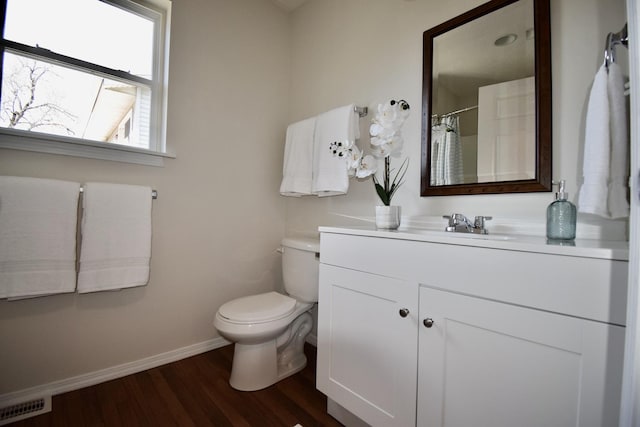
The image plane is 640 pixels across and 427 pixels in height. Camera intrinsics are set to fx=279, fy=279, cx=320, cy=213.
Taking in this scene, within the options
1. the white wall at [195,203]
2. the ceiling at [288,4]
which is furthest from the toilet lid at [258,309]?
the ceiling at [288,4]

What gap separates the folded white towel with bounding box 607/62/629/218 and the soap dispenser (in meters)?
0.09

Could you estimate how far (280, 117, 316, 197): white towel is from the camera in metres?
1.80

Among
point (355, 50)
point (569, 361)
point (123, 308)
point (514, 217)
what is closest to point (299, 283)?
point (123, 308)

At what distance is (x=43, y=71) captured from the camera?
54.4 inches

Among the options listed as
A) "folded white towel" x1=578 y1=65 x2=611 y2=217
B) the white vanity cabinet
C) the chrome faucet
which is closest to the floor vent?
the white vanity cabinet

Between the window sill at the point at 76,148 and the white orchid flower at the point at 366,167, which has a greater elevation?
the window sill at the point at 76,148

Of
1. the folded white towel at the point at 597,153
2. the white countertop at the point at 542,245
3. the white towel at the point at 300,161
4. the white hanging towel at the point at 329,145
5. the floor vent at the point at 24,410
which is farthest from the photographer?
the white towel at the point at 300,161

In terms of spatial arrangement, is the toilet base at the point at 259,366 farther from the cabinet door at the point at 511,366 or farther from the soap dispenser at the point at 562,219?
the soap dispenser at the point at 562,219

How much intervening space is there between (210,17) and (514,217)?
6.76 ft

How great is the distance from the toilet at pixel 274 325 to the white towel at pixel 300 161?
1.17 ft

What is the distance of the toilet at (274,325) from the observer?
4.44 feet

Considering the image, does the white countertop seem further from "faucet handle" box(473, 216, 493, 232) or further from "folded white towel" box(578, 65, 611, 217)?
"faucet handle" box(473, 216, 493, 232)

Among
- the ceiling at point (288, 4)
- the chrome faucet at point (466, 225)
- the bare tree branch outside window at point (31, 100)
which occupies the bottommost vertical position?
the chrome faucet at point (466, 225)

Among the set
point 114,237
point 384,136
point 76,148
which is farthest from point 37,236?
point 384,136
